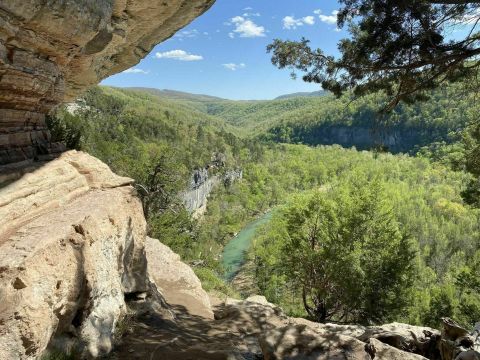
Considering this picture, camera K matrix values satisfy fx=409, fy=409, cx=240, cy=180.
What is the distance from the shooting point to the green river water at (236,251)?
58.5 metres

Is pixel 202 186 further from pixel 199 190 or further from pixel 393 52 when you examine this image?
pixel 393 52

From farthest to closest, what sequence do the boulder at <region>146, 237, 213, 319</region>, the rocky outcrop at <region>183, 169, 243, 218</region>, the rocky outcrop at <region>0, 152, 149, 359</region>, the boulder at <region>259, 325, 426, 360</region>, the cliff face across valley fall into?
the rocky outcrop at <region>183, 169, 243, 218</region> → the boulder at <region>146, 237, 213, 319</region> → the boulder at <region>259, 325, 426, 360</region> → the cliff face across valley → the rocky outcrop at <region>0, 152, 149, 359</region>

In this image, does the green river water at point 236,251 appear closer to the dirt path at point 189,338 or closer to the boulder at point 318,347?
the dirt path at point 189,338

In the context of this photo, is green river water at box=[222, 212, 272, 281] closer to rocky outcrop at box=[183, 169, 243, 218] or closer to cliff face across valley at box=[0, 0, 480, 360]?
rocky outcrop at box=[183, 169, 243, 218]

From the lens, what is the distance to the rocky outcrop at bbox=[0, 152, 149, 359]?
509 cm

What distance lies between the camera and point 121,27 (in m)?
10.5

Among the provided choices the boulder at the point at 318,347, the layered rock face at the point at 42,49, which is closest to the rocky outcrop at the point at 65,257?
the layered rock face at the point at 42,49

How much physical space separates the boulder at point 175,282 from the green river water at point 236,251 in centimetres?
3796

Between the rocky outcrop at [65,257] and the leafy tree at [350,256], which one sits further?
the leafy tree at [350,256]

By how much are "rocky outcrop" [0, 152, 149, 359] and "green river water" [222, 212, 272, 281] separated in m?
44.7

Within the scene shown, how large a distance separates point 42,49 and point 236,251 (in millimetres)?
65455

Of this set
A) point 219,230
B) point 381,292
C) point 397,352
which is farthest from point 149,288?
point 219,230

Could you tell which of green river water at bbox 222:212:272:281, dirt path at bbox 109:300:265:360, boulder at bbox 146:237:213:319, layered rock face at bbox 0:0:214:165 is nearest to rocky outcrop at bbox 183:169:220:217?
green river water at bbox 222:212:272:281

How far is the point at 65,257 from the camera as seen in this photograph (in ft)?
19.9
